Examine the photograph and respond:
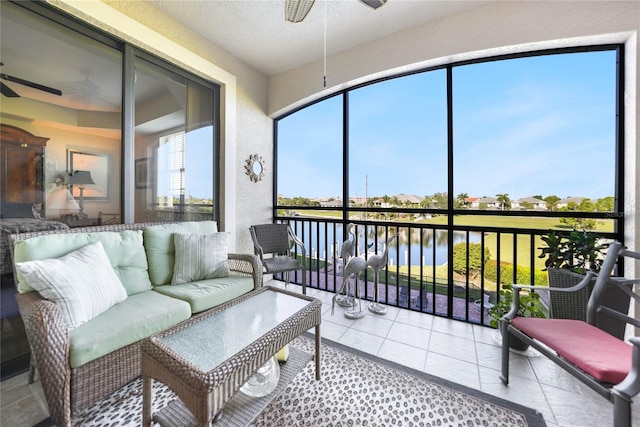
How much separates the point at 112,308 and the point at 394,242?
256 cm

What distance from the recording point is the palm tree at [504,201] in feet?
7.11

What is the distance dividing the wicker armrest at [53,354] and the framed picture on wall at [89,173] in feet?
3.80

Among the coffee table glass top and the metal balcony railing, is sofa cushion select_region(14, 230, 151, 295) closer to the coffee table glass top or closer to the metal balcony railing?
the coffee table glass top

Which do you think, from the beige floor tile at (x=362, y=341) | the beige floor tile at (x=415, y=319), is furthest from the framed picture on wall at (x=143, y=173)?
the beige floor tile at (x=415, y=319)

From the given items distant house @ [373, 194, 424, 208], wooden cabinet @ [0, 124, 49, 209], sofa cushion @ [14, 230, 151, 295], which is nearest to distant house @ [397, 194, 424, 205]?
distant house @ [373, 194, 424, 208]

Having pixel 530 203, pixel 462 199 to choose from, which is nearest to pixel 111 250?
pixel 462 199

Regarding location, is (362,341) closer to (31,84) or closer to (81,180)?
(81,180)

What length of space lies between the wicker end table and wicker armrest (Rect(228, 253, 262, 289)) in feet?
1.84

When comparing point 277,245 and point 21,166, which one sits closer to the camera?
point 21,166

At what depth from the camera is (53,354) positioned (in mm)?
1104

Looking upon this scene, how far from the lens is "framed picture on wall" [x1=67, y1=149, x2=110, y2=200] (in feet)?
6.20

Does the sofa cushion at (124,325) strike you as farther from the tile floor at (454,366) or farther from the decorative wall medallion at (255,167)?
the decorative wall medallion at (255,167)

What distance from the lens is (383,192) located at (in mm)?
2791

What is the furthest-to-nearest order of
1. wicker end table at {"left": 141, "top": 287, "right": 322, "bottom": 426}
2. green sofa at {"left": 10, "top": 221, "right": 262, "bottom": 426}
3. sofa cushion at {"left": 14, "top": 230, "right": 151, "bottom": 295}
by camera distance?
sofa cushion at {"left": 14, "top": 230, "right": 151, "bottom": 295} < green sofa at {"left": 10, "top": 221, "right": 262, "bottom": 426} < wicker end table at {"left": 141, "top": 287, "right": 322, "bottom": 426}
